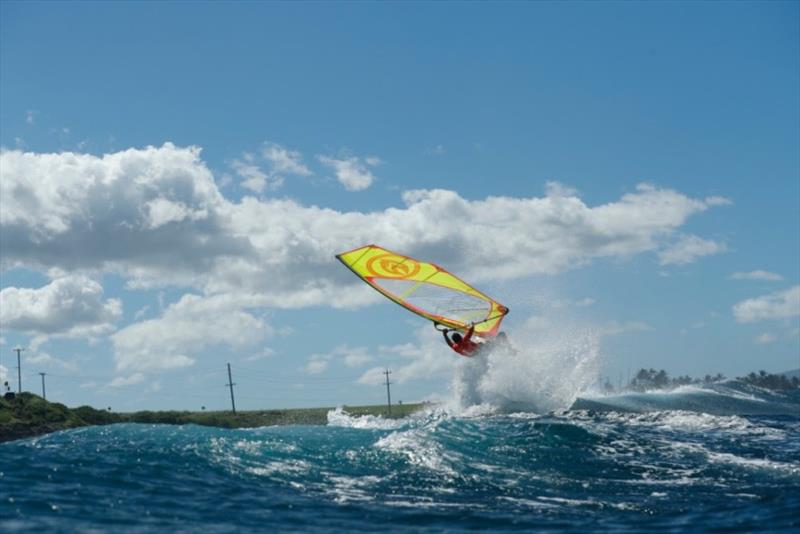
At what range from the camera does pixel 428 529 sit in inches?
378

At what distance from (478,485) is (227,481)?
15.3 ft

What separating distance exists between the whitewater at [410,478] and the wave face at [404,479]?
4 centimetres

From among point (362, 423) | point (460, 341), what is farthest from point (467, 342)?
point (362, 423)

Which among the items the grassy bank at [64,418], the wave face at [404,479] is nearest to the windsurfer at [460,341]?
the wave face at [404,479]

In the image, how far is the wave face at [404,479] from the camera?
399 inches

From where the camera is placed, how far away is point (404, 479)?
1344cm

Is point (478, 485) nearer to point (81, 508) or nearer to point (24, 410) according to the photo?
point (81, 508)

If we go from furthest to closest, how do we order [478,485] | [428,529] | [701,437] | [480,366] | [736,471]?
1. [480,366]
2. [701,437]
3. [736,471]
4. [478,485]
5. [428,529]

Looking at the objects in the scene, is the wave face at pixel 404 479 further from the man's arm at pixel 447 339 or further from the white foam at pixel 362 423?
the man's arm at pixel 447 339

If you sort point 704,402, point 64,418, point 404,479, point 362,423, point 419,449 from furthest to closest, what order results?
point 64,418
point 704,402
point 362,423
point 419,449
point 404,479

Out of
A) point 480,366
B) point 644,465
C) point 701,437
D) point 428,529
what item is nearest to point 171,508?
point 428,529

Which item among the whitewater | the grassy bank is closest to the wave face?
the whitewater

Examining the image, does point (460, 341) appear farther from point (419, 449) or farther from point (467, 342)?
point (419, 449)

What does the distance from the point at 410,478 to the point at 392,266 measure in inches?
604
